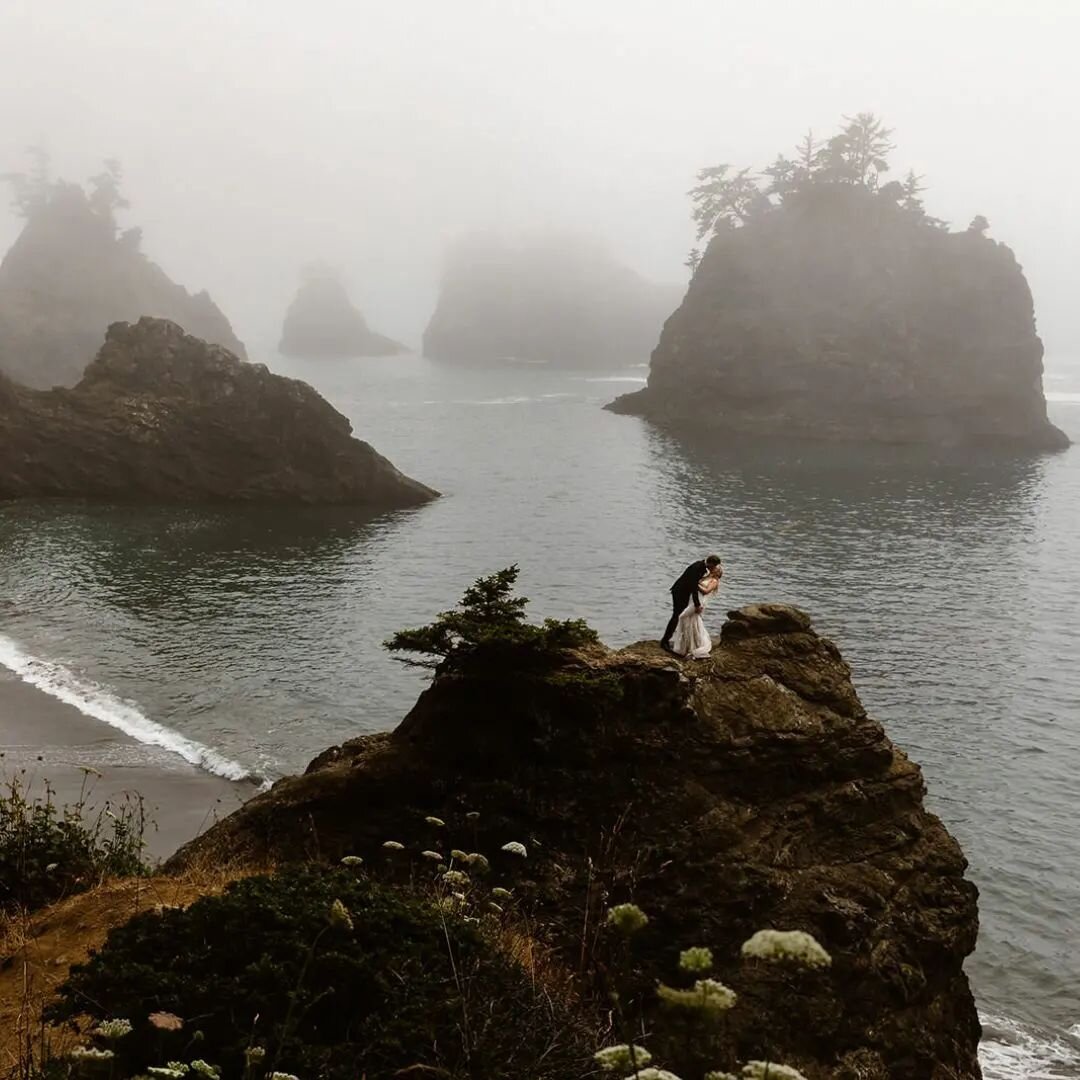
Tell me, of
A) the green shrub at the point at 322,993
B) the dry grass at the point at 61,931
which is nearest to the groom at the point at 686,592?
the dry grass at the point at 61,931

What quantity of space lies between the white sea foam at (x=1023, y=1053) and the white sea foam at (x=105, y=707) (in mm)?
18661

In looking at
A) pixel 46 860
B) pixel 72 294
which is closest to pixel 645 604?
pixel 46 860

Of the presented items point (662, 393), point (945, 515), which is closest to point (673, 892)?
point (945, 515)

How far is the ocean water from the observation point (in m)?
24.5

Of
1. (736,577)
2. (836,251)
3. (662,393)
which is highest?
(836,251)

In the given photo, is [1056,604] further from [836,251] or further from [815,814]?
[836,251]

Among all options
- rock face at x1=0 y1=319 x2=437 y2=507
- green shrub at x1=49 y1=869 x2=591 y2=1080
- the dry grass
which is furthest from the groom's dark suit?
rock face at x1=0 y1=319 x2=437 y2=507

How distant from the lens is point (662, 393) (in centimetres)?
11875

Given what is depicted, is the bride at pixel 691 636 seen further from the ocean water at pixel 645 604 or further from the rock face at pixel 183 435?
the rock face at pixel 183 435

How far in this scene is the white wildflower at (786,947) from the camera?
3.71 metres

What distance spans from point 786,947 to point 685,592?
41.0 ft

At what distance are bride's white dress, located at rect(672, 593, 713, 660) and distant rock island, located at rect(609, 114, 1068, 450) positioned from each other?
306ft

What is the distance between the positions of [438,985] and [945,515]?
64740 millimetres

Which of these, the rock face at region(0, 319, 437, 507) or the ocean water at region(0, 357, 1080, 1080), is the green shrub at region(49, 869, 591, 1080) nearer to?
the ocean water at region(0, 357, 1080, 1080)
